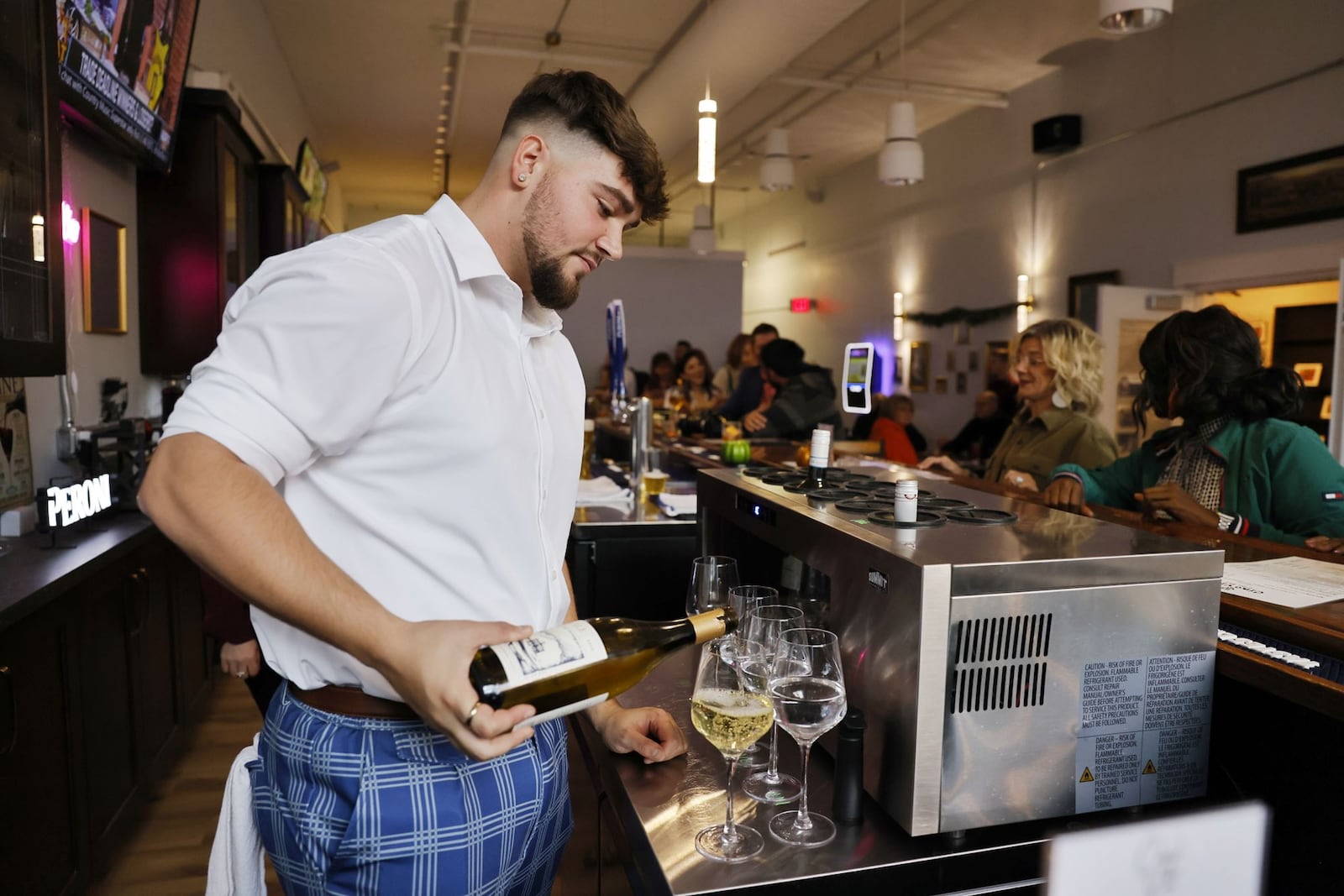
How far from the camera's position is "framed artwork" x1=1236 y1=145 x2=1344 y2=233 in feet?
16.4

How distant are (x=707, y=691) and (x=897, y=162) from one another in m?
5.60

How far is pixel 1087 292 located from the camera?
5910 millimetres

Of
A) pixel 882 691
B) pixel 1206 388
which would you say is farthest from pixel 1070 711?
pixel 1206 388

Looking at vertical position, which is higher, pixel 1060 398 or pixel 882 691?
pixel 1060 398

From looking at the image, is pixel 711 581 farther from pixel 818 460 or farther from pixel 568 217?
pixel 568 217

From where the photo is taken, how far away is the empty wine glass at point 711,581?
141 cm

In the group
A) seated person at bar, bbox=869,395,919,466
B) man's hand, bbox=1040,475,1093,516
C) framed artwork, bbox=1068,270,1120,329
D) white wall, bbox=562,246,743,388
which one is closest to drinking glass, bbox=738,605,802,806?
man's hand, bbox=1040,475,1093,516

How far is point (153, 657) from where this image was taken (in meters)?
2.94

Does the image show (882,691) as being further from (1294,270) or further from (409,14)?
(409,14)

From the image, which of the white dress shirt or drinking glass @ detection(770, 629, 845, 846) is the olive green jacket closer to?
drinking glass @ detection(770, 629, 845, 846)

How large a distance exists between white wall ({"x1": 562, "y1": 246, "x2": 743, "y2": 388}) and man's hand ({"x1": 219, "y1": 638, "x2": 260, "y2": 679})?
28.9 feet

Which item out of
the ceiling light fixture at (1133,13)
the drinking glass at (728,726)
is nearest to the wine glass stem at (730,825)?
the drinking glass at (728,726)

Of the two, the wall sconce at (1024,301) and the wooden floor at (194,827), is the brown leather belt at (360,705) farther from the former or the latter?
the wall sconce at (1024,301)

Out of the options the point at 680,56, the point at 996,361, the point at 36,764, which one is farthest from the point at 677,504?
the point at 996,361
